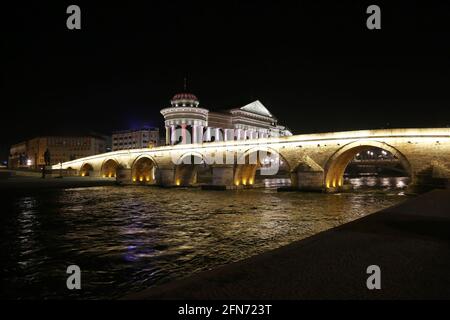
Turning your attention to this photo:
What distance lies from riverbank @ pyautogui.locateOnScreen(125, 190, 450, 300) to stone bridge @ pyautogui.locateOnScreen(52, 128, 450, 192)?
18.8 metres

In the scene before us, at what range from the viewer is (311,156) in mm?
30000

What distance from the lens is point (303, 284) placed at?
13.4 feet

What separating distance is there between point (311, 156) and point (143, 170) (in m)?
29.4

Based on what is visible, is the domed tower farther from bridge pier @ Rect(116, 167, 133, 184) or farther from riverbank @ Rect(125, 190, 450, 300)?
riverbank @ Rect(125, 190, 450, 300)

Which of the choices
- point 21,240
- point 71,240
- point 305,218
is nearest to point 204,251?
point 71,240

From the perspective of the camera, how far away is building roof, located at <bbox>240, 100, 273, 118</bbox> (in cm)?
8969

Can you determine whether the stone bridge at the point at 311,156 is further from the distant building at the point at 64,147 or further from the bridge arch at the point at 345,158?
the distant building at the point at 64,147

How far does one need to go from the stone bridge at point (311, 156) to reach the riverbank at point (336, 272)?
18.8 metres

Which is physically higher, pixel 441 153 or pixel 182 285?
pixel 441 153

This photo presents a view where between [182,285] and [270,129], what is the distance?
3797 inches

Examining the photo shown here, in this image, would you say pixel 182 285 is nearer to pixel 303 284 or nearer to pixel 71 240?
pixel 303 284

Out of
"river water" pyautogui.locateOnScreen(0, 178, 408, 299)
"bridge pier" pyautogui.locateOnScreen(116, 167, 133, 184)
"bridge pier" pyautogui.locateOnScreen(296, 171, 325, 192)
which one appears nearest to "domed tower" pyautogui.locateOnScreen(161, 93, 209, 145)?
"bridge pier" pyautogui.locateOnScreen(116, 167, 133, 184)

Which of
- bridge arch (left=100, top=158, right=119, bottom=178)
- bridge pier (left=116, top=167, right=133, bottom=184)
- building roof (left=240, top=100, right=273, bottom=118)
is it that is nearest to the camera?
bridge pier (left=116, top=167, right=133, bottom=184)
